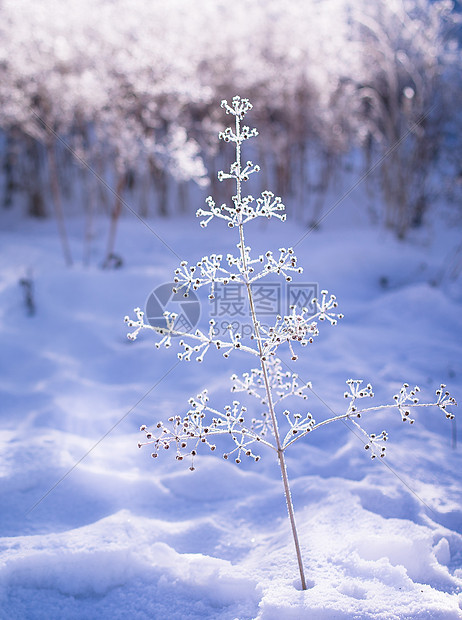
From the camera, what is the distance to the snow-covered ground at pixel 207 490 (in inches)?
77.3

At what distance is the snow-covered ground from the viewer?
6.44 ft

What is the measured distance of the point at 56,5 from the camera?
26.8 feet

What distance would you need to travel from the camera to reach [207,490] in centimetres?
281

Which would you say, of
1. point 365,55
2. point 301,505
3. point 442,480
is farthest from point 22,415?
point 365,55

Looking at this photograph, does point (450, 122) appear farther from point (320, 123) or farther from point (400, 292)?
point (400, 292)

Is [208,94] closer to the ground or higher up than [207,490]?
higher up

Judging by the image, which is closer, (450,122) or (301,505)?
(301,505)

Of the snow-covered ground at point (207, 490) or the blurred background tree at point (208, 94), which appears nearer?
the snow-covered ground at point (207, 490)

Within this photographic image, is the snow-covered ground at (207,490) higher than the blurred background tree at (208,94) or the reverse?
the reverse

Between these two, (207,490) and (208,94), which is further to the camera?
(208,94)

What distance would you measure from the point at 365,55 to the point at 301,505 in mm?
11378

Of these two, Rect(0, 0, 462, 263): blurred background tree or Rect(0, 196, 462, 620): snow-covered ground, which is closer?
Rect(0, 196, 462, 620): snow-covered ground

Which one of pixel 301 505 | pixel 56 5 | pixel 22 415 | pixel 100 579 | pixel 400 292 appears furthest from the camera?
pixel 56 5

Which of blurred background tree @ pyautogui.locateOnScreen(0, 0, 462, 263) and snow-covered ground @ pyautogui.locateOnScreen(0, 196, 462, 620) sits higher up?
blurred background tree @ pyautogui.locateOnScreen(0, 0, 462, 263)
